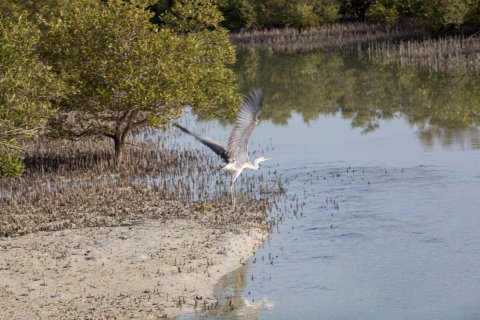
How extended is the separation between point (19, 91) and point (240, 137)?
15.2 feet

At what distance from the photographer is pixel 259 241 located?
13.5 m

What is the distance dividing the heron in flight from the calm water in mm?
1232

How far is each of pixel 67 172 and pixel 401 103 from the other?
1143 centimetres

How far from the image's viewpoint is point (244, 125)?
1359cm

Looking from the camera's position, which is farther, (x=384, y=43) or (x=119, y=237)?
(x=384, y=43)

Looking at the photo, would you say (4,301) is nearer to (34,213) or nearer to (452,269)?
(34,213)

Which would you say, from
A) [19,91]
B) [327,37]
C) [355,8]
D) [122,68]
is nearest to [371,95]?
[122,68]

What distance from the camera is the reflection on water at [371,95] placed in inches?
904

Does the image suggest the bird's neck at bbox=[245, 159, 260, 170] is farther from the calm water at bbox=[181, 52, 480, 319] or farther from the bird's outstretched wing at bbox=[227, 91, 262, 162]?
the calm water at bbox=[181, 52, 480, 319]

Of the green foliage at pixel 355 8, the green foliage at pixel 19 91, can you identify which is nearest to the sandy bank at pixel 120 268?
the green foliage at pixel 19 91

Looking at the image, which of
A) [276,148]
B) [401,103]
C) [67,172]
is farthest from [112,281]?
[401,103]

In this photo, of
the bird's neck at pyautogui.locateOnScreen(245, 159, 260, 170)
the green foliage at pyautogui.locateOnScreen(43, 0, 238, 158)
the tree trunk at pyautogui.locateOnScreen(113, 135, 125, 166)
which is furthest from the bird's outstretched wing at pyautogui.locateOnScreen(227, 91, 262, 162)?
the tree trunk at pyautogui.locateOnScreen(113, 135, 125, 166)

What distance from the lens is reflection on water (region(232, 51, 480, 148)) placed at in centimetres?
2295

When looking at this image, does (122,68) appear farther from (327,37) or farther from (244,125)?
→ (327,37)
